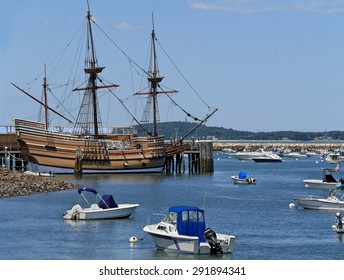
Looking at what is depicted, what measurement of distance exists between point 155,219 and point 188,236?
15.8 metres

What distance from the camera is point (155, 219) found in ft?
186

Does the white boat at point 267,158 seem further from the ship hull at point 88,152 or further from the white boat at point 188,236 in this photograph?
the white boat at point 188,236

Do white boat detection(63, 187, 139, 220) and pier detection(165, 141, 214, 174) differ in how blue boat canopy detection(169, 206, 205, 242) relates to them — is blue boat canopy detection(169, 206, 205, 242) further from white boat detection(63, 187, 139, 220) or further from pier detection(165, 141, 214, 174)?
pier detection(165, 141, 214, 174)

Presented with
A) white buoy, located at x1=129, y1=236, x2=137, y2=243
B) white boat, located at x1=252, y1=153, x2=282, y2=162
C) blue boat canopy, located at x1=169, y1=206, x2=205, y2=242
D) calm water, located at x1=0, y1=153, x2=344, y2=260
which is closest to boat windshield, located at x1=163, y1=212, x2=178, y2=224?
blue boat canopy, located at x1=169, y1=206, x2=205, y2=242

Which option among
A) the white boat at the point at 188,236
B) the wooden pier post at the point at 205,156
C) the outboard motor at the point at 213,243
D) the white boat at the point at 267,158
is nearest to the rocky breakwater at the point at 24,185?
the white boat at the point at 188,236

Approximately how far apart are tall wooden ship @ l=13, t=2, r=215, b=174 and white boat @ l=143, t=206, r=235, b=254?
63.3 m

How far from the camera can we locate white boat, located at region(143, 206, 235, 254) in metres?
40.5

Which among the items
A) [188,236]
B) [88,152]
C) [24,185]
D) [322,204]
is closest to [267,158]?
[88,152]

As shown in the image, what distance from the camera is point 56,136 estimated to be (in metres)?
106

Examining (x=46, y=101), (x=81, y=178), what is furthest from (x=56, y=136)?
(x=46, y=101)

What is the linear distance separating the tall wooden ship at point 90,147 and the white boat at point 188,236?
208ft

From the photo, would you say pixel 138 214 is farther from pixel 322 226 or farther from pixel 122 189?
pixel 122 189

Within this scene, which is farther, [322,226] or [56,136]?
[56,136]

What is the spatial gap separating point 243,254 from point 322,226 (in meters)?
12.2
